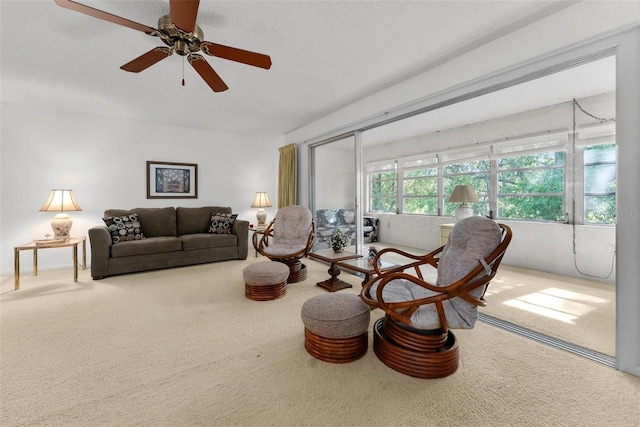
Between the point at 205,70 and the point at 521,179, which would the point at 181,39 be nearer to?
the point at 205,70

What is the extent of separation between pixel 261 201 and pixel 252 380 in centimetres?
440

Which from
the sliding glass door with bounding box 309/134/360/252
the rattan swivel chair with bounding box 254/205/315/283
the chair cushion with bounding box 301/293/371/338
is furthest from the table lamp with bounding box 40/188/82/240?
the chair cushion with bounding box 301/293/371/338

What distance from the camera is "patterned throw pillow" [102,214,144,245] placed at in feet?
13.6

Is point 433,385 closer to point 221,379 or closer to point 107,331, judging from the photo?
point 221,379

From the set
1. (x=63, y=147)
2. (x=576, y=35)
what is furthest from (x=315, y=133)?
(x=63, y=147)

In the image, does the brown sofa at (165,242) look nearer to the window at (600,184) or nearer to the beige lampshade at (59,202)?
the beige lampshade at (59,202)

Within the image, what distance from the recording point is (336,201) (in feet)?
16.3

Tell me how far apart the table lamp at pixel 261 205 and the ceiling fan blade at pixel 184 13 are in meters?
4.03

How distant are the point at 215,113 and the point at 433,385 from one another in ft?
15.1

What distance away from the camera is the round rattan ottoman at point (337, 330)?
187 centimetres

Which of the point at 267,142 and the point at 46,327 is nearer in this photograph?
the point at 46,327

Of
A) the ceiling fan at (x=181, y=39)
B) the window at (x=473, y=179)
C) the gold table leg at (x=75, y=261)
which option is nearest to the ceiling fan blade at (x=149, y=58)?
the ceiling fan at (x=181, y=39)

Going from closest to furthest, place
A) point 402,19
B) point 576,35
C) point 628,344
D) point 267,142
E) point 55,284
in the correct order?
point 628,344 < point 576,35 < point 402,19 < point 55,284 < point 267,142

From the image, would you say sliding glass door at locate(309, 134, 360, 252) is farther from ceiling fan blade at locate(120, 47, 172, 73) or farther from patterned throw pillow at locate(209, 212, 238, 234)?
ceiling fan blade at locate(120, 47, 172, 73)
